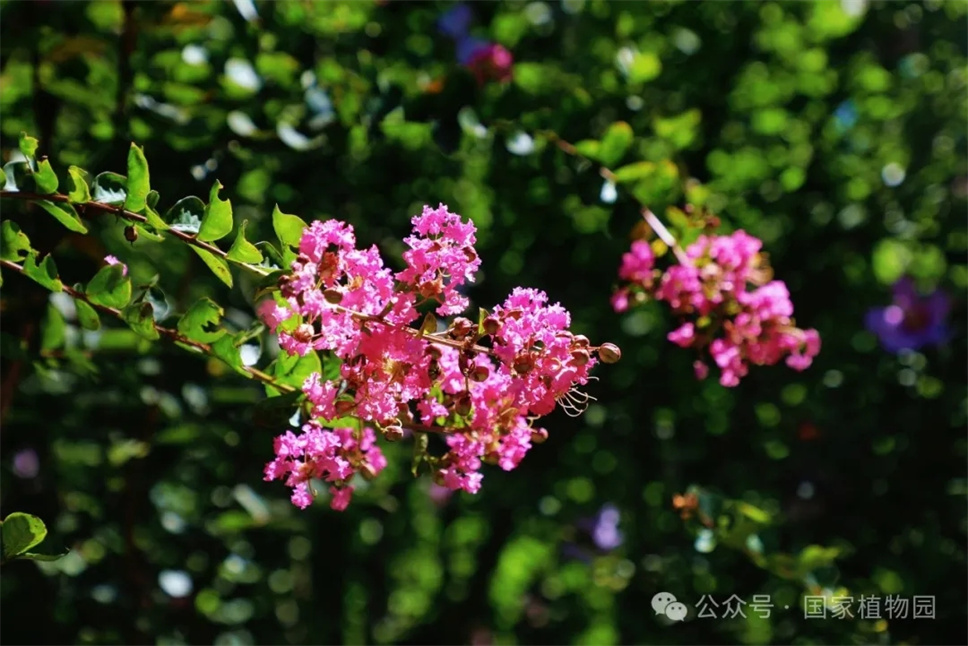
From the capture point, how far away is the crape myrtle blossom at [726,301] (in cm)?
117

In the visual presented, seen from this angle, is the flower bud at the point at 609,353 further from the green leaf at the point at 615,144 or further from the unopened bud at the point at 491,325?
the green leaf at the point at 615,144

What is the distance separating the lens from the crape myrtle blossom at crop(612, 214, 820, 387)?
3.83ft

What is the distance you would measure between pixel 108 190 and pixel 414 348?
0.30 m

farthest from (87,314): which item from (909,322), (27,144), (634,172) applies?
(909,322)

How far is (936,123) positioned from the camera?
6.63 ft

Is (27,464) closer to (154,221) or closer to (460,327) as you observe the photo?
(154,221)

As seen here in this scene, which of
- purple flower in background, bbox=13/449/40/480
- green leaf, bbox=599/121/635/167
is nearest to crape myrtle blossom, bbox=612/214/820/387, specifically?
green leaf, bbox=599/121/635/167

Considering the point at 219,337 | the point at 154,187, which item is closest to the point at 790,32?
the point at 154,187

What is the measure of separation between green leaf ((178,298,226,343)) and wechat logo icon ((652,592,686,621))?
106 cm

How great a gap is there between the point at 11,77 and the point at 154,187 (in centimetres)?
57

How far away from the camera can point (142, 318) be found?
0.83 meters

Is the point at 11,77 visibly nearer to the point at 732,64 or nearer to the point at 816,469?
the point at 732,64

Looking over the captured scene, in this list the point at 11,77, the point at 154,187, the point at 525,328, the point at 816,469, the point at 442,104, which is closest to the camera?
the point at 525,328

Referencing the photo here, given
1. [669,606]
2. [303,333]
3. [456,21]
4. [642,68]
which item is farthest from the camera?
[456,21]
